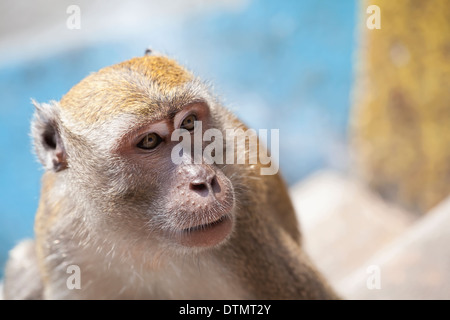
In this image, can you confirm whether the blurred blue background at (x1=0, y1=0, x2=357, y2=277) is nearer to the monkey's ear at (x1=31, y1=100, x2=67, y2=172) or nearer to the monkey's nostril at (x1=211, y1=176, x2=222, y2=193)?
the monkey's ear at (x1=31, y1=100, x2=67, y2=172)

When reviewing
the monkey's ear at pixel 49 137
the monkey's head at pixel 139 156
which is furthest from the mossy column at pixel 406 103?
the monkey's ear at pixel 49 137

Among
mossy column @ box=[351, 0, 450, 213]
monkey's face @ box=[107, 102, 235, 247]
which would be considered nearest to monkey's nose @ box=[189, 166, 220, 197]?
monkey's face @ box=[107, 102, 235, 247]

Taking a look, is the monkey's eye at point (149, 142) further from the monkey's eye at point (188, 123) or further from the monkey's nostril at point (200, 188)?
the monkey's nostril at point (200, 188)

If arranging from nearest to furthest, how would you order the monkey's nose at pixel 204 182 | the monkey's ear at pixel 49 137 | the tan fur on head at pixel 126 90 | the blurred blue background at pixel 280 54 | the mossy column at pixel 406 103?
the monkey's nose at pixel 204 182
the tan fur on head at pixel 126 90
the monkey's ear at pixel 49 137
the mossy column at pixel 406 103
the blurred blue background at pixel 280 54

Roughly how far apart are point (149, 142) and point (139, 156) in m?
0.09

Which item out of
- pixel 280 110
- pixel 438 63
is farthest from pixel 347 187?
pixel 280 110

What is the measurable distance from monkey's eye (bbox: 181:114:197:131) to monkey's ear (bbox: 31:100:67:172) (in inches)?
29.4

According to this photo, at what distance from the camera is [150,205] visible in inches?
111

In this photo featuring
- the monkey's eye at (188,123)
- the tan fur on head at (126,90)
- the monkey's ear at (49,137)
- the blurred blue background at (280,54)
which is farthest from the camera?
the blurred blue background at (280,54)

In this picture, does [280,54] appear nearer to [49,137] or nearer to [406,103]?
[406,103]

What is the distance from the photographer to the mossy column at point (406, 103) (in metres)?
6.26

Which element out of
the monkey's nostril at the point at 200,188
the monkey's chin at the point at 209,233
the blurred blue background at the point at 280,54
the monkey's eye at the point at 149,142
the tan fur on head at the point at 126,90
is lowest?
the monkey's chin at the point at 209,233

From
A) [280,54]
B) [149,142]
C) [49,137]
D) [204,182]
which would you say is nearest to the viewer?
[204,182]

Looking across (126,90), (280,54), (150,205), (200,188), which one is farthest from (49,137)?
(280,54)
